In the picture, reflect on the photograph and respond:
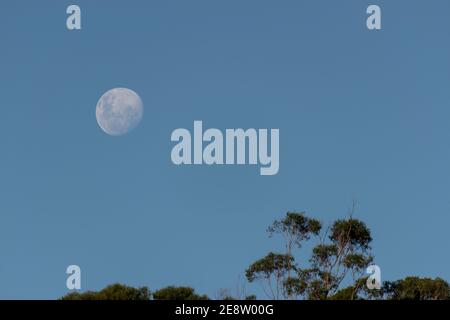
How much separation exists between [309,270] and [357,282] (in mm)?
3085
